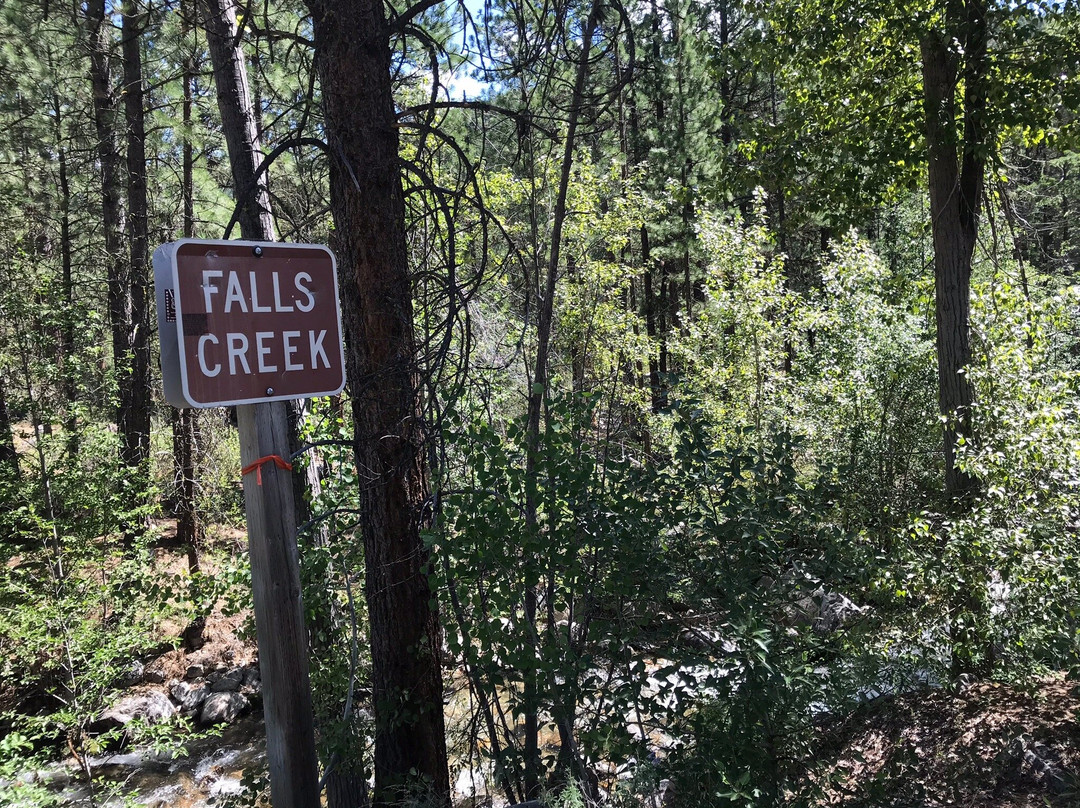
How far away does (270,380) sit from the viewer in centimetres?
217

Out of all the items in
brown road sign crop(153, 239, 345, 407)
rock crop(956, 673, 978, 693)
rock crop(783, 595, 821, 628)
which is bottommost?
rock crop(956, 673, 978, 693)

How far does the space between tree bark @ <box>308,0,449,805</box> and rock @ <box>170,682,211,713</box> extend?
733 centimetres

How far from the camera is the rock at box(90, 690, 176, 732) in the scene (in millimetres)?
8711

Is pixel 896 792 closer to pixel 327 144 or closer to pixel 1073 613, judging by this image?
pixel 1073 613

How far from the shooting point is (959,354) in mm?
6180

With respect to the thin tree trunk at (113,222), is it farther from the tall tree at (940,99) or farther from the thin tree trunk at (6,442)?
the tall tree at (940,99)

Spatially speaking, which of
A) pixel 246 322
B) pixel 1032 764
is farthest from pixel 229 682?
pixel 246 322

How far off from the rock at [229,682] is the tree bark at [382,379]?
24.4 ft

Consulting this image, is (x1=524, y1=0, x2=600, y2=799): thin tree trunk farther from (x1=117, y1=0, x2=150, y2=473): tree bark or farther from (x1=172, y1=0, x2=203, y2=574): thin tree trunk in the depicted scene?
(x1=117, y1=0, x2=150, y2=473): tree bark

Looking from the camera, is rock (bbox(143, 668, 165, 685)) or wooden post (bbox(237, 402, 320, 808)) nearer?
wooden post (bbox(237, 402, 320, 808))

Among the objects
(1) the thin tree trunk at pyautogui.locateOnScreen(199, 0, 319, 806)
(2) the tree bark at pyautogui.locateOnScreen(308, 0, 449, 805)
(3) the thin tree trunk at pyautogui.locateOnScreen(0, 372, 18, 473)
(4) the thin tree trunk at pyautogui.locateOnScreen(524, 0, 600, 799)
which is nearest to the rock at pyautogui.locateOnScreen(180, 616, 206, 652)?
(3) the thin tree trunk at pyautogui.locateOnScreen(0, 372, 18, 473)

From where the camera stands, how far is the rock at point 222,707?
9109 millimetres

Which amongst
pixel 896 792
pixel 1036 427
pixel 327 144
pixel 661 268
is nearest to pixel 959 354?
pixel 1036 427

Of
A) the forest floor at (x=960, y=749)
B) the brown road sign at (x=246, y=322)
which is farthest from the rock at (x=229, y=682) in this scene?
the brown road sign at (x=246, y=322)
